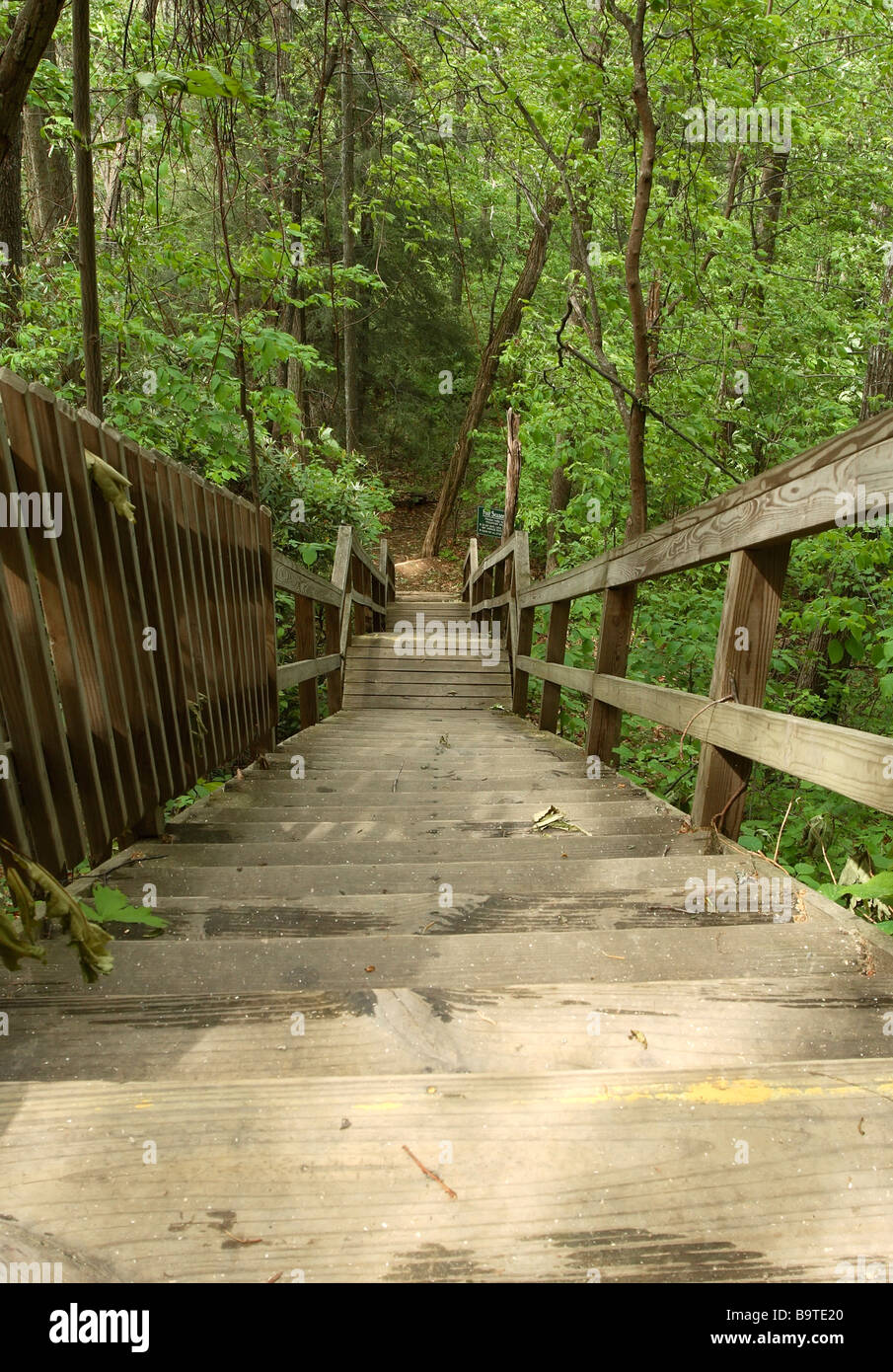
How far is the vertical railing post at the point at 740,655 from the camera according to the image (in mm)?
2303

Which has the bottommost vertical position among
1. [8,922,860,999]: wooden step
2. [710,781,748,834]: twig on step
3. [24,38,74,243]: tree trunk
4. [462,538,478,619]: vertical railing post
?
[8,922,860,999]: wooden step

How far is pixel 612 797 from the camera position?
3.46 m

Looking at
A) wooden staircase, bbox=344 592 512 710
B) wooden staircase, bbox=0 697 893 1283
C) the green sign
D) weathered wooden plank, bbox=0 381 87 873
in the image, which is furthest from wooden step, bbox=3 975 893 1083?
the green sign

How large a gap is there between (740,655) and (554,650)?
124 inches

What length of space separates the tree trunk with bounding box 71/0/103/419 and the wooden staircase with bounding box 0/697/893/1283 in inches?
106

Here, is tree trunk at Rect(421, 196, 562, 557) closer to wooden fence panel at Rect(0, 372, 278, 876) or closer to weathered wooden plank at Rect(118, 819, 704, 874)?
wooden fence panel at Rect(0, 372, 278, 876)

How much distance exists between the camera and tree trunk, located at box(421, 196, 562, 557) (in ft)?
44.5

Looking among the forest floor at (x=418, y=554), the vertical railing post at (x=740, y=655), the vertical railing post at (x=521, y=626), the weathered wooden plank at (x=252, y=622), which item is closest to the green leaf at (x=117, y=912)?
the vertical railing post at (x=740, y=655)

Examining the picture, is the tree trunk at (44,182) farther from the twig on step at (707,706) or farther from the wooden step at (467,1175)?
the wooden step at (467,1175)

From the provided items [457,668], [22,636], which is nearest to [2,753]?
[22,636]

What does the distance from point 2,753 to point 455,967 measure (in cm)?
110

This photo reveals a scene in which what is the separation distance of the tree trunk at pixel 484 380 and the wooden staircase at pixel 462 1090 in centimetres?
1258

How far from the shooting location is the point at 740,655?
7.82ft
